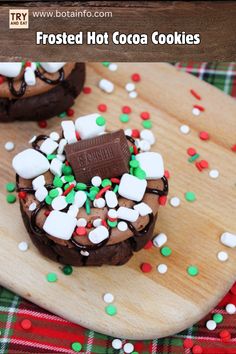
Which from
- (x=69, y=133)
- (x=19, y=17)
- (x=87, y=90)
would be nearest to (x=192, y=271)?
(x=69, y=133)

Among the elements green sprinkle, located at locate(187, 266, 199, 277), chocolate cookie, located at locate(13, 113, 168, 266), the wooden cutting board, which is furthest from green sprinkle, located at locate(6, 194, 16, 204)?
green sprinkle, located at locate(187, 266, 199, 277)

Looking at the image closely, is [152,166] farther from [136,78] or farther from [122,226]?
[136,78]

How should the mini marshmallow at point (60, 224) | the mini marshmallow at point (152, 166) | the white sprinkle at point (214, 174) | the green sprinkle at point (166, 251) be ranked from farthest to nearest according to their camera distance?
the white sprinkle at point (214, 174), the green sprinkle at point (166, 251), the mini marshmallow at point (152, 166), the mini marshmallow at point (60, 224)

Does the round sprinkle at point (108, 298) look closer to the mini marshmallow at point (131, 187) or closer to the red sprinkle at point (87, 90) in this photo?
the mini marshmallow at point (131, 187)

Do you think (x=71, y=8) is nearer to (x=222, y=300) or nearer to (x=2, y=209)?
(x=2, y=209)

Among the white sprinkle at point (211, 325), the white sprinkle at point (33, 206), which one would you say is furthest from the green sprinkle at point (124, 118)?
the white sprinkle at point (211, 325)

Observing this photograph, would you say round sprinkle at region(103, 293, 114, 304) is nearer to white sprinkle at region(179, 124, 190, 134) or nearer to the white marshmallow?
the white marshmallow
